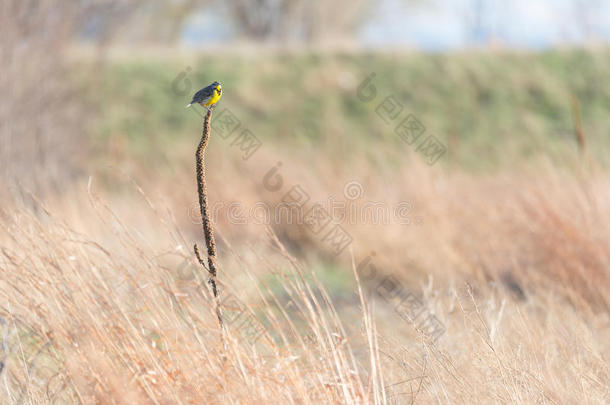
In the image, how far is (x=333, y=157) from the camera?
7977 millimetres

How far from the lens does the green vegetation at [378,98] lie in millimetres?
9398

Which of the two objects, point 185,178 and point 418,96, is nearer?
point 185,178

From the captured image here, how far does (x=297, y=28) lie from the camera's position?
650 inches

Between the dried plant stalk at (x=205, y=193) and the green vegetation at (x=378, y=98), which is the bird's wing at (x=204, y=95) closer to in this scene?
the dried plant stalk at (x=205, y=193)

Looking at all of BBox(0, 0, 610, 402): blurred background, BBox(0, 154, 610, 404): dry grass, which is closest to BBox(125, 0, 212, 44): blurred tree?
BBox(0, 0, 610, 402): blurred background

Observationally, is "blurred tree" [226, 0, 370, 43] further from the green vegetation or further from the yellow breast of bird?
the yellow breast of bird

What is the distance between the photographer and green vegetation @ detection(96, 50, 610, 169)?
9398 millimetres

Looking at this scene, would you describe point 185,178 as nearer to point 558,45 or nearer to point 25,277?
point 25,277

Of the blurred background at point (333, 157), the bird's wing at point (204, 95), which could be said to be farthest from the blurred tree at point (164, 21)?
the bird's wing at point (204, 95)

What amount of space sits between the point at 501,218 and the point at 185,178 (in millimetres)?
3401

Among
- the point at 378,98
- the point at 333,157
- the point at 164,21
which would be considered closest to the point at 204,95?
the point at 333,157

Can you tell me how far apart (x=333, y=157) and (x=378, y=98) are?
2847mm

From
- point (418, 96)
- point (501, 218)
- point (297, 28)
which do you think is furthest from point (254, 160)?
point (297, 28)

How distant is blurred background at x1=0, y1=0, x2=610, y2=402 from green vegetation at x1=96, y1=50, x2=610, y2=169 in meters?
0.03
